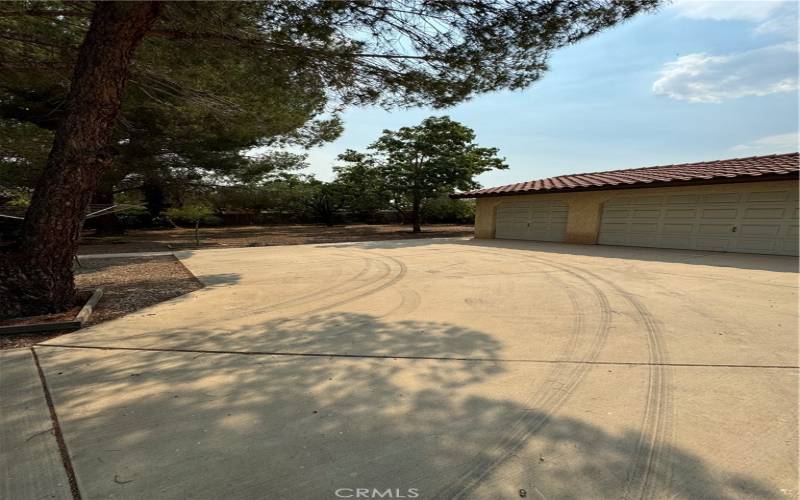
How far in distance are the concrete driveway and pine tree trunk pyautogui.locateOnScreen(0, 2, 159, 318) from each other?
1.18 meters

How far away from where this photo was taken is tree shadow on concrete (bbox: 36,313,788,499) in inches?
66.2

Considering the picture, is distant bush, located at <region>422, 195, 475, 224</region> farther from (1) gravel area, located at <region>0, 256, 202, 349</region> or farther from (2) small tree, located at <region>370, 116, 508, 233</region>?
(1) gravel area, located at <region>0, 256, 202, 349</region>

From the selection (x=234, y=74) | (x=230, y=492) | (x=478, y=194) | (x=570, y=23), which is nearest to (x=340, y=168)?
(x=478, y=194)

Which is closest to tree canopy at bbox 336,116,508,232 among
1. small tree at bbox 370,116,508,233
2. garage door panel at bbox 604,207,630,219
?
small tree at bbox 370,116,508,233

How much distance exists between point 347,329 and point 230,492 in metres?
2.29

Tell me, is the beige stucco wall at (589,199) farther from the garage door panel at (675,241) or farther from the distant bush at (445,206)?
the distant bush at (445,206)

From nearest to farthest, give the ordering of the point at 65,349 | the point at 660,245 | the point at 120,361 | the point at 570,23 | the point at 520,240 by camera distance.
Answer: the point at 120,361, the point at 65,349, the point at 570,23, the point at 660,245, the point at 520,240

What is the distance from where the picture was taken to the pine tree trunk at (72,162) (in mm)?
4223

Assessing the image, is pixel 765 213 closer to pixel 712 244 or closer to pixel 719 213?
pixel 719 213

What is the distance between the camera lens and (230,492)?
1.64 meters

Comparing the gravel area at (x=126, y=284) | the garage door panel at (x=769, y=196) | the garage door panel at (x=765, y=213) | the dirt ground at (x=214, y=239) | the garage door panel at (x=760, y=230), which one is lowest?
the gravel area at (x=126, y=284)

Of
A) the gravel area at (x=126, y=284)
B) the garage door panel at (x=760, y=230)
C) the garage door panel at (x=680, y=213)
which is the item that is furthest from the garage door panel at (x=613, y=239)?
the gravel area at (x=126, y=284)

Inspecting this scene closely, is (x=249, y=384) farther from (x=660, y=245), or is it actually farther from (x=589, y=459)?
(x=660, y=245)

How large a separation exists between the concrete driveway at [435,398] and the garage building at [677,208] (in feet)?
21.4
